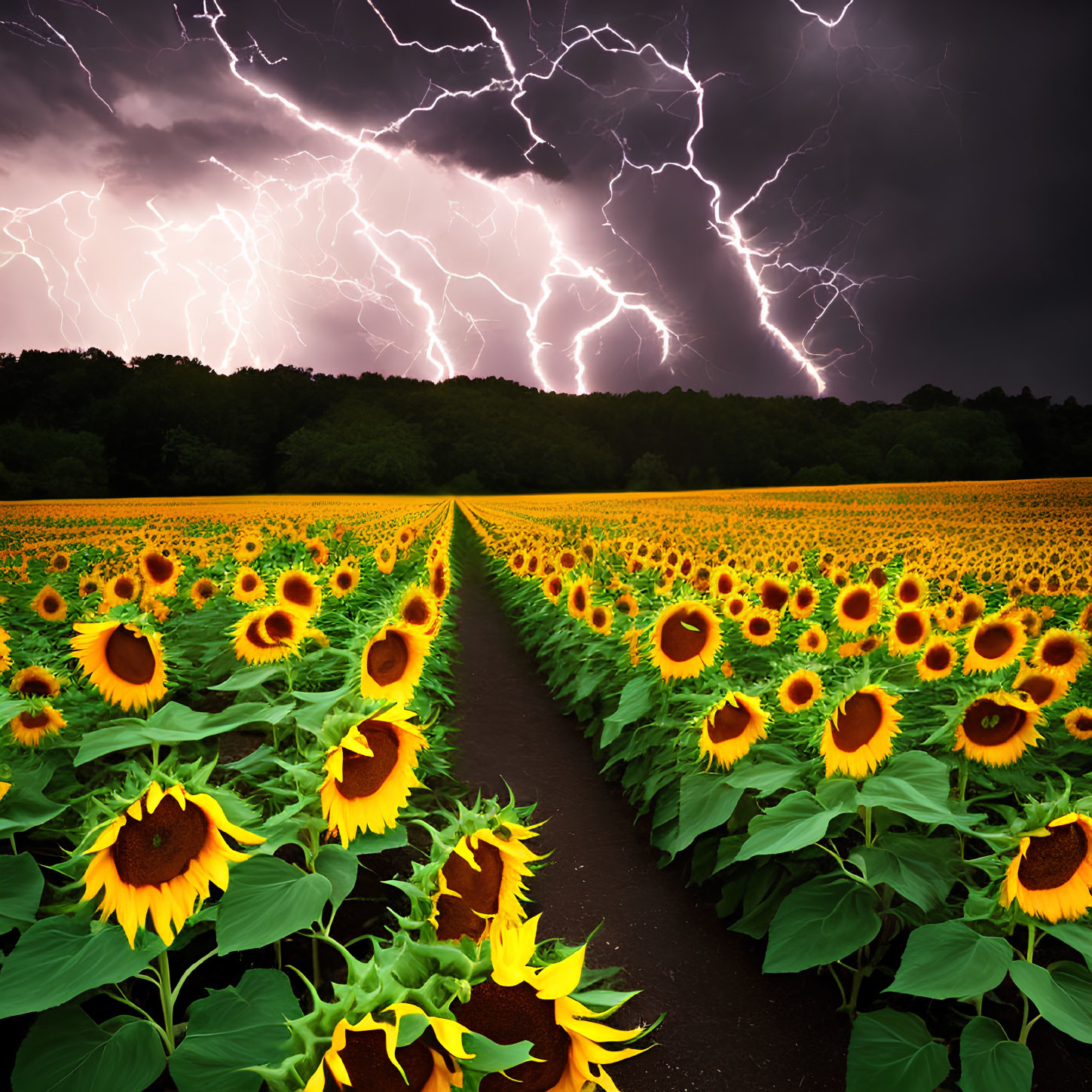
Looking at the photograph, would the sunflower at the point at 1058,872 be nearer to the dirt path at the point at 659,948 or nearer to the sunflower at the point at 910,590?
the dirt path at the point at 659,948

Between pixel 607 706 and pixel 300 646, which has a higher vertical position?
pixel 300 646

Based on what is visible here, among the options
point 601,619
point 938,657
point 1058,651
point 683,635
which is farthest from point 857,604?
point 601,619

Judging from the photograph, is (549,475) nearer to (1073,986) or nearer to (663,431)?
(663,431)

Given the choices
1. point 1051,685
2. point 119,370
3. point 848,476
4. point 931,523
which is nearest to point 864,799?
point 1051,685

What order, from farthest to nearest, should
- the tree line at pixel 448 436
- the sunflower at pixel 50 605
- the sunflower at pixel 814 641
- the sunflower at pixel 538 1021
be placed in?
1. the tree line at pixel 448 436
2. the sunflower at pixel 50 605
3. the sunflower at pixel 814 641
4. the sunflower at pixel 538 1021

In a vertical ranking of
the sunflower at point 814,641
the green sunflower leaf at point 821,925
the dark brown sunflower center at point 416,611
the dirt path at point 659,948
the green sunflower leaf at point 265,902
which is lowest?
the dirt path at point 659,948

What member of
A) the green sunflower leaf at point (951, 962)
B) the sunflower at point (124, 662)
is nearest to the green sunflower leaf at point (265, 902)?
the sunflower at point (124, 662)
